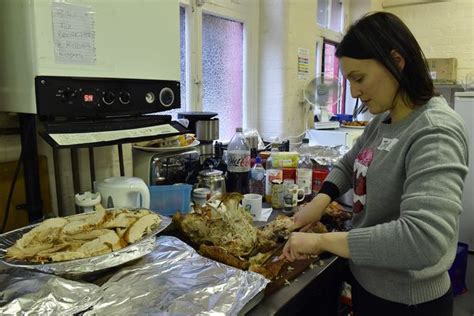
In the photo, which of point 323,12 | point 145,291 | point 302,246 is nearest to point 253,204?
point 302,246

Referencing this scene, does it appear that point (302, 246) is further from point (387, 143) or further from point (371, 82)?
point (371, 82)

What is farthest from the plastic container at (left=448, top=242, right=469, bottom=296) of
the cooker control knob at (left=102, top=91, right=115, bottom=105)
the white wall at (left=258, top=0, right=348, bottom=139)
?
the cooker control knob at (left=102, top=91, right=115, bottom=105)

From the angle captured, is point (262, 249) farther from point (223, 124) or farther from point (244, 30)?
point (244, 30)

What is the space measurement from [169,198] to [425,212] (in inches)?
34.6

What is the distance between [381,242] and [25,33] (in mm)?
1006

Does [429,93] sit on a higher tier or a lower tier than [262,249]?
higher

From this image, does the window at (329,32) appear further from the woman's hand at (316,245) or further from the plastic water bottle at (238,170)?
the woman's hand at (316,245)

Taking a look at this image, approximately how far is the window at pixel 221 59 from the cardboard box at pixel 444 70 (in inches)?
86.8

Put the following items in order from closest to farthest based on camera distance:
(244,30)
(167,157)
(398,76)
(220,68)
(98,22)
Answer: (398,76)
(98,22)
(167,157)
(220,68)
(244,30)

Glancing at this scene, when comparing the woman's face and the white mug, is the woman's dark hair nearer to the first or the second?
the woman's face

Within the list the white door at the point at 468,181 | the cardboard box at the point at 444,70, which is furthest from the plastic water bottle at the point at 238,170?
the cardboard box at the point at 444,70

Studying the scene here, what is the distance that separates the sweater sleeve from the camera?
749 millimetres

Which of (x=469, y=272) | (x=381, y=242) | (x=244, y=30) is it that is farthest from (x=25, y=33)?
(x=469, y=272)

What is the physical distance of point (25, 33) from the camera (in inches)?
36.4
